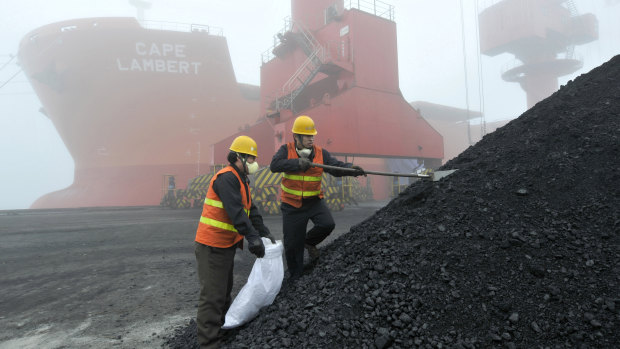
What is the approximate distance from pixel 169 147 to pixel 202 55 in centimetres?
626

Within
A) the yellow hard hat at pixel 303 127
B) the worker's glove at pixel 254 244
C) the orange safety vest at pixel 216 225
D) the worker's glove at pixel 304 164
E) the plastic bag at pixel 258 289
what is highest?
the yellow hard hat at pixel 303 127

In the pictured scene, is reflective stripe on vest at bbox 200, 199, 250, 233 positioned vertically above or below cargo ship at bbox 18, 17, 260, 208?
below

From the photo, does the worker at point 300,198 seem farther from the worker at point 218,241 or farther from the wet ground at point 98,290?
the wet ground at point 98,290

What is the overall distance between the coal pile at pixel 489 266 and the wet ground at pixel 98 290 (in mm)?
636

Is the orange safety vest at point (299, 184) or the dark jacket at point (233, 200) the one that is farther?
the orange safety vest at point (299, 184)

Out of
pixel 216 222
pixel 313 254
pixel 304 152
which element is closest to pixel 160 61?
pixel 304 152

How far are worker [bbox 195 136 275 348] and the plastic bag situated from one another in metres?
0.09

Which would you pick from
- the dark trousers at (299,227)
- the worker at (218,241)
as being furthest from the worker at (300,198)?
the worker at (218,241)

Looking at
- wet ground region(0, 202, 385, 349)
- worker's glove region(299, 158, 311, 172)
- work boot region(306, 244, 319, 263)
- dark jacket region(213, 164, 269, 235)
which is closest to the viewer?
dark jacket region(213, 164, 269, 235)

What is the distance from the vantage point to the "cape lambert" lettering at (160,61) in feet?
63.9

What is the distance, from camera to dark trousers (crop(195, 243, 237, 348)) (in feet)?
6.98

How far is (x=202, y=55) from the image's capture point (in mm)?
20547

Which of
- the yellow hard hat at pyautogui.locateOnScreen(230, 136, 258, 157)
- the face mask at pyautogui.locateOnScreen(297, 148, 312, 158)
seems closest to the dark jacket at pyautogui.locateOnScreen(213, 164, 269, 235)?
the yellow hard hat at pyautogui.locateOnScreen(230, 136, 258, 157)

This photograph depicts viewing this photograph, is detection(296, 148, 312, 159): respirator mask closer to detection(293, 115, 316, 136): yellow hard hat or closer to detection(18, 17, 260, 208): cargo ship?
detection(293, 115, 316, 136): yellow hard hat
